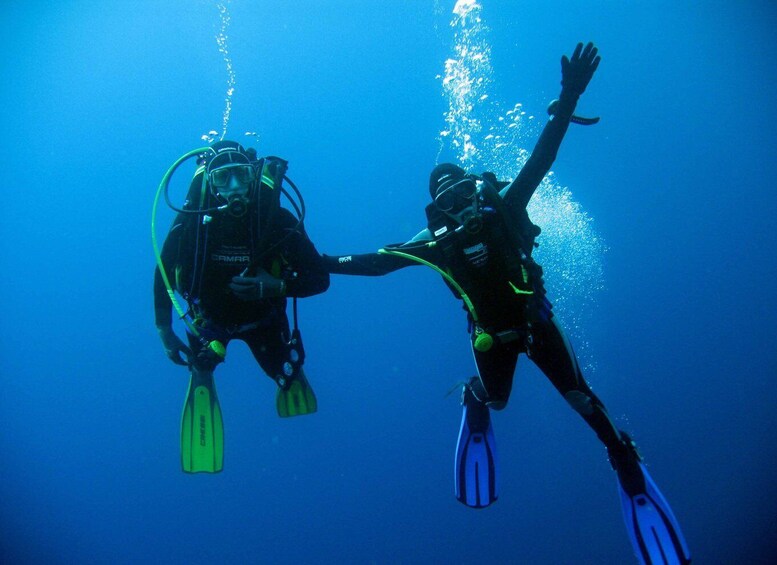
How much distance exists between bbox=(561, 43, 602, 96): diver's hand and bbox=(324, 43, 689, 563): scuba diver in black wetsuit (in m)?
0.23

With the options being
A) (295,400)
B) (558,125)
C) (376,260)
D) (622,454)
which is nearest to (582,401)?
(622,454)

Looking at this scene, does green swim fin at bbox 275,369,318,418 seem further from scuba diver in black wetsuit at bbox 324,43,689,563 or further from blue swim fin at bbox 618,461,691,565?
blue swim fin at bbox 618,461,691,565

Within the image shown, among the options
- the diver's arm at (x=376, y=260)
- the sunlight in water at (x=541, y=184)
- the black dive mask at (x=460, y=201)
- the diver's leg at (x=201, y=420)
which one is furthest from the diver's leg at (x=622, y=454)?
the sunlight in water at (x=541, y=184)

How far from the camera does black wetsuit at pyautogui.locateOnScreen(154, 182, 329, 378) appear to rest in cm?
407

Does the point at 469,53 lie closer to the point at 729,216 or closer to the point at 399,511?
the point at 399,511

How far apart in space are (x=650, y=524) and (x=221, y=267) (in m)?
4.88

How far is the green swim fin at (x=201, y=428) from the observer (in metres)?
4.30

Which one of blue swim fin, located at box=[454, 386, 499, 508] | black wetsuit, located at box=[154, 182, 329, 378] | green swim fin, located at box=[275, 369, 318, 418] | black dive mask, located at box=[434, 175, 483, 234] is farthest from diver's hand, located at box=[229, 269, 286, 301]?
blue swim fin, located at box=[454, 386, 499, 508]

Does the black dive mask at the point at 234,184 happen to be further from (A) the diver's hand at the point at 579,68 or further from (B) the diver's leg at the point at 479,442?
(A) the diver's hand at the point at 579,68

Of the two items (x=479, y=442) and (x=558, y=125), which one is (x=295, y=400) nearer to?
(x=479, y=442)

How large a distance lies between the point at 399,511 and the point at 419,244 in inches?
972

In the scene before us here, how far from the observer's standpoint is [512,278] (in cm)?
414

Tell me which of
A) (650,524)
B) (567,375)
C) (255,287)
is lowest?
(650,524)

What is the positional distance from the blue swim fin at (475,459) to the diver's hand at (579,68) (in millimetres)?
3411
